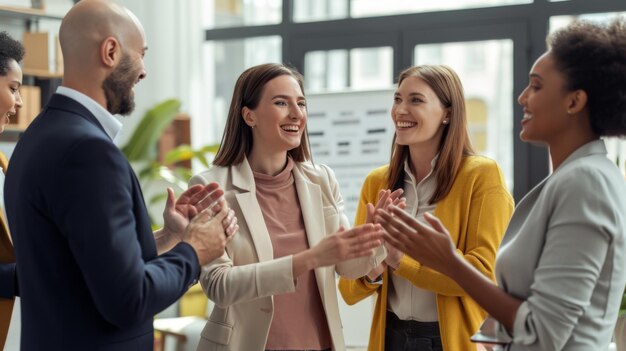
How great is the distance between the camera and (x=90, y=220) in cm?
167

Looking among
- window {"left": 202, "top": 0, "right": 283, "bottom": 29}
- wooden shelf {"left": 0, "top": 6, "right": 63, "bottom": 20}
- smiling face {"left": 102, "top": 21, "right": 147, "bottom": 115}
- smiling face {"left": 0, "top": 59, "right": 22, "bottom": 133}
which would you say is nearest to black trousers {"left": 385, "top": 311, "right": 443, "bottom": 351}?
smiling face {"left": 102, "top": 21, "right": 147, "bottom": 115}

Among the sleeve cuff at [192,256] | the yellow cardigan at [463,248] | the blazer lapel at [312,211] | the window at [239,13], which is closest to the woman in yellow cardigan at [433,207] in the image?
the yellow cardigan at [463,248]

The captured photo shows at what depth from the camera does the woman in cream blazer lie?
2.23m

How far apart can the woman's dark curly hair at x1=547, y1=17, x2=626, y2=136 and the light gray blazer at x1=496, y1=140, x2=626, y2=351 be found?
75 millimetres

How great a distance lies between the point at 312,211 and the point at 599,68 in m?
1.10

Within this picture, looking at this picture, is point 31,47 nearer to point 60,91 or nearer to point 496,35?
point 496,35

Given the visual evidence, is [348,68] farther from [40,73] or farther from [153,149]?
[40,73]

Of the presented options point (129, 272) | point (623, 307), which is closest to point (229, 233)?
point (129, 272)

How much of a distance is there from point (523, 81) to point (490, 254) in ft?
11.4

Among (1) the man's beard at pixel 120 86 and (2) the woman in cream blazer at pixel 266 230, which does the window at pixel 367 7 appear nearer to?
(2) the woman in cream blazer at pixel 266 230

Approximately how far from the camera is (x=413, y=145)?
291cm

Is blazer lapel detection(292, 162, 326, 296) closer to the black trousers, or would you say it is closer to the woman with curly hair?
the black trousers

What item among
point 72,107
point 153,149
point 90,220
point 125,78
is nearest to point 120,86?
point 125,78

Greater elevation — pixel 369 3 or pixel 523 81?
pixel 369 3
